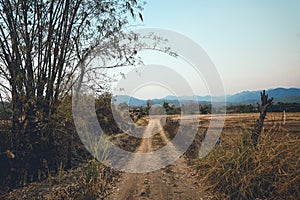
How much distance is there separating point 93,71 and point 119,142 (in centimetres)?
328

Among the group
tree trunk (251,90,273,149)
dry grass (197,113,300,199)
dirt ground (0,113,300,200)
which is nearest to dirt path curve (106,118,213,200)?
dirt ground (0,113,300,200)

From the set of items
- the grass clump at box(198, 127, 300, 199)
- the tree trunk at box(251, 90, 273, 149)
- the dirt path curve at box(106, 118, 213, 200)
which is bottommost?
the dirt path curve at box(106, 118, 213, 200)

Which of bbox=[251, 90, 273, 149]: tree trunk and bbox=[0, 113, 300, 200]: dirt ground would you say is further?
bbox=[251, 90, 273, 149]: tree trunk

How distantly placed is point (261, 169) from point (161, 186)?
1.80 m

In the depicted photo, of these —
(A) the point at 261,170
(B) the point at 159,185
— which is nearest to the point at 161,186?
(B) the point at 159,185

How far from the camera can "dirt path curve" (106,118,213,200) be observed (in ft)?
15.2

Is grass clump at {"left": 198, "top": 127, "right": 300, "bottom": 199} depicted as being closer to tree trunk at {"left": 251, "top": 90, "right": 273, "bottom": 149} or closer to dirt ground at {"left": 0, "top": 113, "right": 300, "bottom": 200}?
tree trunk at {"left": 251, "top": 90, "right": 273, "bottom": 149}

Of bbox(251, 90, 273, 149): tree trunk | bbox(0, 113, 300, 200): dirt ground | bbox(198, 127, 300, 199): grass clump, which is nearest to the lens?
bbox(198, 127, 300, 199): grass clump

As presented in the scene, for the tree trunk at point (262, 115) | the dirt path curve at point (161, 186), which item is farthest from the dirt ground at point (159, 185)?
the tree trunk at point (262, 115)

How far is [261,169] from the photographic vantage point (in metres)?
4.28

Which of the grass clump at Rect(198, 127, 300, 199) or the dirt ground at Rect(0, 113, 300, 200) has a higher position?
the grass clump at Rect(198, 127, 300, 199)

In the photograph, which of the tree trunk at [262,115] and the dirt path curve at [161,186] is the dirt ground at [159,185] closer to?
the dirt path curve at [161,186]

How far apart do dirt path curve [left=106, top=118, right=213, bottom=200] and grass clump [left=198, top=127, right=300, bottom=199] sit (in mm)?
368

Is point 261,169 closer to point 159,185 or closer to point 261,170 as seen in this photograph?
point 261,170
